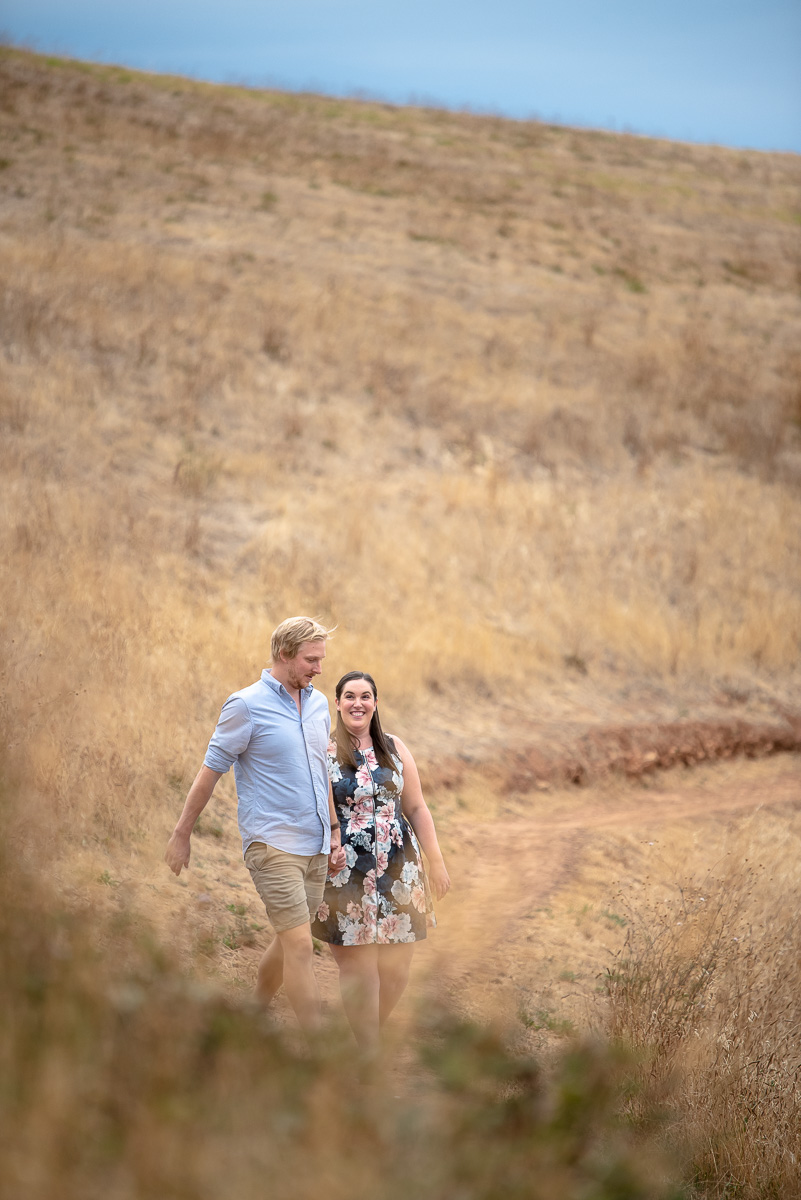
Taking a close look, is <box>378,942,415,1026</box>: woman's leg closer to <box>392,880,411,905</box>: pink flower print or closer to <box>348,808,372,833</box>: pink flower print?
<box>392,880,411,905</box>: pink flower print

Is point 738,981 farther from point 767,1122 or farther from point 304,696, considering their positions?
point 304,696

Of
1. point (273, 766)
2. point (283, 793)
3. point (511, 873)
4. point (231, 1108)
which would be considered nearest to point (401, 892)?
point (283, 793)

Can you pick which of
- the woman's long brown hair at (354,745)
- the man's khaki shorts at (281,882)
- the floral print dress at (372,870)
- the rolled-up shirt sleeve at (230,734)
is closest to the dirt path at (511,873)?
the floral print dress at (372,870)

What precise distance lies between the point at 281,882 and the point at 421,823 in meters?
0.91

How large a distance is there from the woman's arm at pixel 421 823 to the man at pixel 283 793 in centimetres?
56

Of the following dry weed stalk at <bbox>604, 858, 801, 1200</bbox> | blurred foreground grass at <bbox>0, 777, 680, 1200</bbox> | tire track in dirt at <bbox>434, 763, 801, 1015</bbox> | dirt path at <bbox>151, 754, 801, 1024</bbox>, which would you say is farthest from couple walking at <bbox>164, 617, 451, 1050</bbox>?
blurred foreground grass at <bbox>0, 777, 680, 1200</bbox>

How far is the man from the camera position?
438 centimetres

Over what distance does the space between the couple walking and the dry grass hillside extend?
1.65 feet

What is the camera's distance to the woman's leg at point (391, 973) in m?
4.76

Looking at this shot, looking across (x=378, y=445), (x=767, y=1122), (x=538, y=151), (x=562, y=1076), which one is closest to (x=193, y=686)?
(x=767, y=1122)

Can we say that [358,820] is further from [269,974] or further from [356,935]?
[269,974]

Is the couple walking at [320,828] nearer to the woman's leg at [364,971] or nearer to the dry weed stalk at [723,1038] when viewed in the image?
the woman's leg at [364,971]

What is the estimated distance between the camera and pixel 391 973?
479 cm

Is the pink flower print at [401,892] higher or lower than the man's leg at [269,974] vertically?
higher
